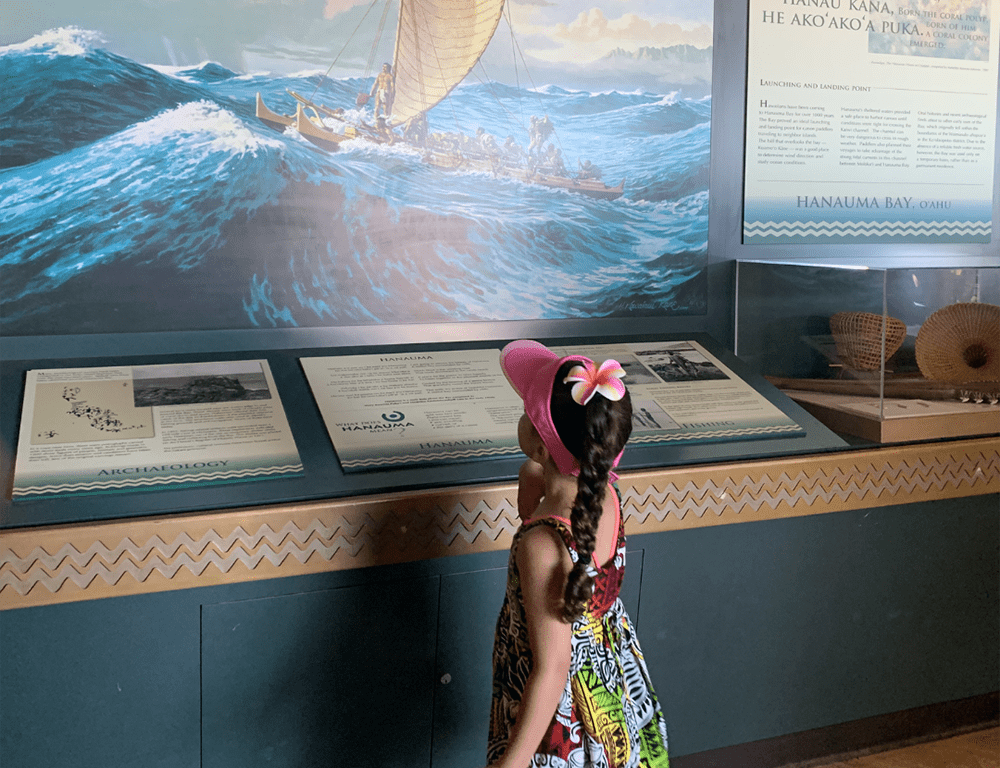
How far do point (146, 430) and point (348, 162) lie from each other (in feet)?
3.39

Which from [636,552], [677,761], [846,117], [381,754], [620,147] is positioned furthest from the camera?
[846,117]

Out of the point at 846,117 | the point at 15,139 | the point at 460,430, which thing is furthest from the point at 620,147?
the point at 15,139

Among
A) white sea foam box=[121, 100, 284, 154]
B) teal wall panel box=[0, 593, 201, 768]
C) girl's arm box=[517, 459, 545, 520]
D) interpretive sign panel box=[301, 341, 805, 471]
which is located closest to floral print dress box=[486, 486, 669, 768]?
girl's arm box=[517, 459, 545, 520]

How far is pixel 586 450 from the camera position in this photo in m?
1.46

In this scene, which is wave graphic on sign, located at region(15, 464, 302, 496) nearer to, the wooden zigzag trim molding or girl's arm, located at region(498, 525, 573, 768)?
the wooden zigzag trim molding

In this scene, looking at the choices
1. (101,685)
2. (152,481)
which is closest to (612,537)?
(152,481)

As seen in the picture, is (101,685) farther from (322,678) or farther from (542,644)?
(542,644)

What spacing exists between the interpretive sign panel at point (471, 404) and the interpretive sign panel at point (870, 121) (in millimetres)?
751

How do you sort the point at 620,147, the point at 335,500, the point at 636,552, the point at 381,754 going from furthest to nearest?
the point at 620,147 < the point at 636,552 < the point at 381,754 < the point at 335,500

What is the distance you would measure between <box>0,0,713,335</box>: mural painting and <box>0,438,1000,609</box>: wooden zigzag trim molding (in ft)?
2.78

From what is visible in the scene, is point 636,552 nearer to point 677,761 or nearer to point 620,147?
point 677,761

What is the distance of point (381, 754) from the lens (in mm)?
2158

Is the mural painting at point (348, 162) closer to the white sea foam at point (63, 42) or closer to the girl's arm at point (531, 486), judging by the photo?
the white sea foam at point (63, 42)

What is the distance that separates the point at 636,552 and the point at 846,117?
192 cm
